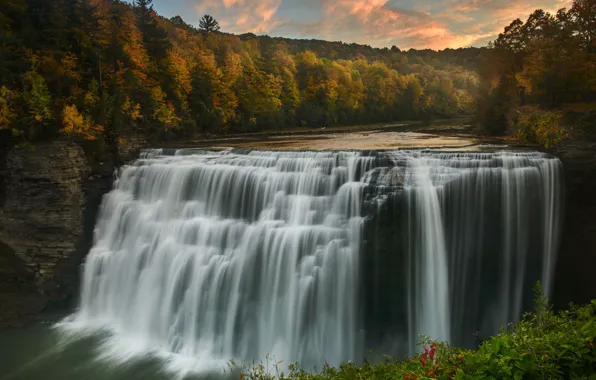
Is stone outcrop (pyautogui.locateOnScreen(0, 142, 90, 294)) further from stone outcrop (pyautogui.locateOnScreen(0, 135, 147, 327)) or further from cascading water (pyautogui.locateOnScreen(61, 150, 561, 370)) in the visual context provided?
cascading water (pyautogui.locateOnScreen(61, 150, 561, 370))

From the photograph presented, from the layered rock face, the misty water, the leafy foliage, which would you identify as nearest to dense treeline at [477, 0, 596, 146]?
the leafy foliage

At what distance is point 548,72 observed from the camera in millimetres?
19156

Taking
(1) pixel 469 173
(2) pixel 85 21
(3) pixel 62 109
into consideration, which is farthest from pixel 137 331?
(2) pixel 85 21

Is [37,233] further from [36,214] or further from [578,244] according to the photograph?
[578,244]

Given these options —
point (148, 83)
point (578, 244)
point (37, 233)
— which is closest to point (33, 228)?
point (37, 233)

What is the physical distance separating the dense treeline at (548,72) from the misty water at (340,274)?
4708 mm

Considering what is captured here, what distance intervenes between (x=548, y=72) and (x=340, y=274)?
14.7m

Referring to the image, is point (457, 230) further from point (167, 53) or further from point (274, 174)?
point (167, 53)

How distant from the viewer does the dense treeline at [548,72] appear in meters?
17.8

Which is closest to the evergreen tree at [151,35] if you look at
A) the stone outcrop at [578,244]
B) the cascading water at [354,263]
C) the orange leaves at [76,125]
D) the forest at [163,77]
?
the forest at [163,77]

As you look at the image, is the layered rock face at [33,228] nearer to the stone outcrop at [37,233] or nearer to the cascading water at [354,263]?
the stone outcrop at [37,233]

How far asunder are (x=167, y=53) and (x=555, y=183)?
28353 mm

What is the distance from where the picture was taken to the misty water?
1352cm

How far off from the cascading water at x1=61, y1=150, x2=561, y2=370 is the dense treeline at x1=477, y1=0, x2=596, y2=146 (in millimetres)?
4801
